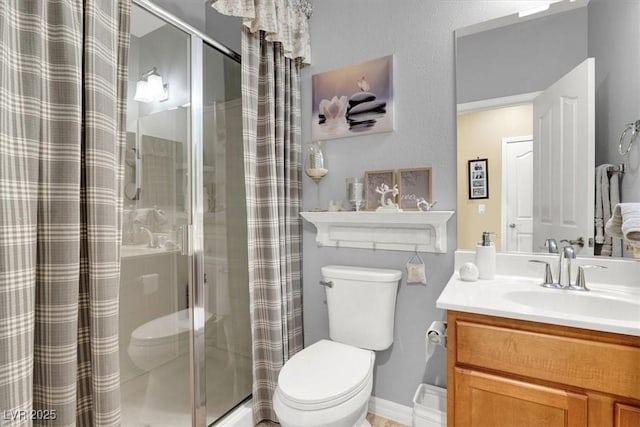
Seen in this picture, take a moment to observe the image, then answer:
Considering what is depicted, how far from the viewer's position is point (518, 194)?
149 cm

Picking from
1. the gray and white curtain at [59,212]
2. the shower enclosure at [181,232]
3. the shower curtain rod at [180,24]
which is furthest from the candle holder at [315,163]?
the gray and white curtain at [59,212]

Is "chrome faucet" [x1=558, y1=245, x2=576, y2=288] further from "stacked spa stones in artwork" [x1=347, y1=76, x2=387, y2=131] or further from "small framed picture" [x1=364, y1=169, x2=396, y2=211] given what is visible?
"stacked spa stones in artwork" [x1=347, y1=76, x2=387, y2=131]

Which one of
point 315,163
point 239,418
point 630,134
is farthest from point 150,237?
point 630,134

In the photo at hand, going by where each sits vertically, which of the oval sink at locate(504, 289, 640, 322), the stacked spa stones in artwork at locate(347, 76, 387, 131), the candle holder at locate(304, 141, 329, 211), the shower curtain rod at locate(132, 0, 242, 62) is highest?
the shower curtain rod at locate(132, 0, 242, 62)

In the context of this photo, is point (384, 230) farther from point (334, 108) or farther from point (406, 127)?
point (334, 108)

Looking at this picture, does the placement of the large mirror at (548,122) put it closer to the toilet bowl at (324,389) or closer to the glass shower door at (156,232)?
the toilet bowl at (324,389)

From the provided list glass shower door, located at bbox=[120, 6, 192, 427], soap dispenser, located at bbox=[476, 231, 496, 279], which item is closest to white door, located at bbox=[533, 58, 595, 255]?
soap dispenser, located at bbox=[476, 231, 496, 279]

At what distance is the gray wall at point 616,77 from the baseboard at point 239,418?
79.6 inches

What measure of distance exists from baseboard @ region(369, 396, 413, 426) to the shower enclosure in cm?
73

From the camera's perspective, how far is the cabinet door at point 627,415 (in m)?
0.88

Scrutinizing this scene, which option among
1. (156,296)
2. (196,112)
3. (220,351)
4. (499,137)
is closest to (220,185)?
(196,112)

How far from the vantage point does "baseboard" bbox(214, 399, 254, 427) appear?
5.37ft

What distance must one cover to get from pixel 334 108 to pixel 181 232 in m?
1.11

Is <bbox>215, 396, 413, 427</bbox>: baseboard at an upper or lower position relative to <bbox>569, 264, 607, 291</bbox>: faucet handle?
lower
